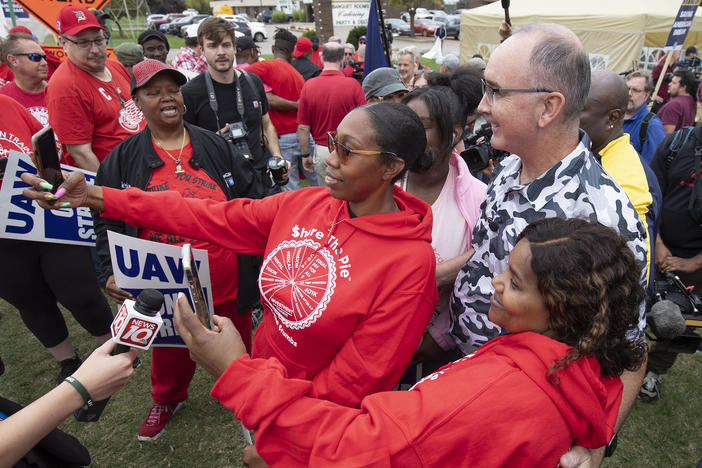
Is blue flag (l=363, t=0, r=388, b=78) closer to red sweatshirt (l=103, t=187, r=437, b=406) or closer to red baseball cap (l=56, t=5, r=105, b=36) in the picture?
red baseball cap (l=56, t=5, r=105, b=36)

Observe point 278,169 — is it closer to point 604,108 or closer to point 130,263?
point 130,263

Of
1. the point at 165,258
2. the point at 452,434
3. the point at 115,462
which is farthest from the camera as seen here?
the point at 115,462

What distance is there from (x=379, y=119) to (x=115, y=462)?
112 inches

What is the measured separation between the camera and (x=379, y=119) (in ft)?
5.65

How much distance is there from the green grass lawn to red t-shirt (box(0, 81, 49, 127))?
229cm

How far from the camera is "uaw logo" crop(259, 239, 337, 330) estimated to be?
1631 mm

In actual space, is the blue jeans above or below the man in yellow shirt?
below

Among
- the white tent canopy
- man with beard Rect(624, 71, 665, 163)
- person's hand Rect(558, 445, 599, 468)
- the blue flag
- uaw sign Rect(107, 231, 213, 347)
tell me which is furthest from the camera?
the white tent canopy

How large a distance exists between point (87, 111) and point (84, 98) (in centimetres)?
10

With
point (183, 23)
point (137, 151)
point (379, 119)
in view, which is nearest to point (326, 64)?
point (137, 151)

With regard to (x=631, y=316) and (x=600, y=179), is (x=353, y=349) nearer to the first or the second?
(x=631, y=316)

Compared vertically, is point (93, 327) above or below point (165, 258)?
below

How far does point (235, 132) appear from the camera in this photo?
4039 mm

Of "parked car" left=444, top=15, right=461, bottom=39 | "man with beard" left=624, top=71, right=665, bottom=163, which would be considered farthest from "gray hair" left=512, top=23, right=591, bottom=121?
"parked car" left=444, top=15, right=461, bottom=39
